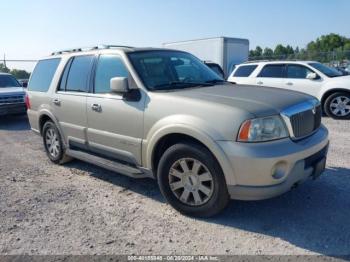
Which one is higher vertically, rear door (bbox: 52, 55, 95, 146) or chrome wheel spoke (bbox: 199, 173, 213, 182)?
rear door (bbox: 52, 55, 95, 146)

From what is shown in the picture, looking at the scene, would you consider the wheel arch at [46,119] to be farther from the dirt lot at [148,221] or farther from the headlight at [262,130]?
the headlight at [262,130]

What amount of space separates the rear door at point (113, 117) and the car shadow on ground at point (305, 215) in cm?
67

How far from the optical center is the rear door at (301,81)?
10672mm

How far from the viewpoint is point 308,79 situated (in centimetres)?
1084

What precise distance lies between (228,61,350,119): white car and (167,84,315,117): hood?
6.49 metres

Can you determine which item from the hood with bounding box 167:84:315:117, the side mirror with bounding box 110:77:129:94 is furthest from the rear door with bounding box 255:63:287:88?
the side mirror with bounding box 110:77:129:94

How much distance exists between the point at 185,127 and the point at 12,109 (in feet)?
30.2

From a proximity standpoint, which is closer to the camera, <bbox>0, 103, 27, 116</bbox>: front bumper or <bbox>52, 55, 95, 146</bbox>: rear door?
<bbox>52, 55, 95, 146</bbox>: rear door

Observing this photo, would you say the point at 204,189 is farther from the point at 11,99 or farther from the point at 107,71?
the point at 11,99

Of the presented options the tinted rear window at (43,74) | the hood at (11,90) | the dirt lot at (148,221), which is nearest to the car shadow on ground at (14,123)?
the hood at (11,90)

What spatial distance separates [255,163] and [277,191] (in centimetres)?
38

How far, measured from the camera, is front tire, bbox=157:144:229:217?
152 inches

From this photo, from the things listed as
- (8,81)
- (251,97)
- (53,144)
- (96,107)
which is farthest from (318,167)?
(8,81)

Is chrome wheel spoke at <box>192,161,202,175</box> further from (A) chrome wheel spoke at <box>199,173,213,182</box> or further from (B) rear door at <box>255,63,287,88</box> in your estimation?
(B) rear door at <box>255,63,287,88</box>
